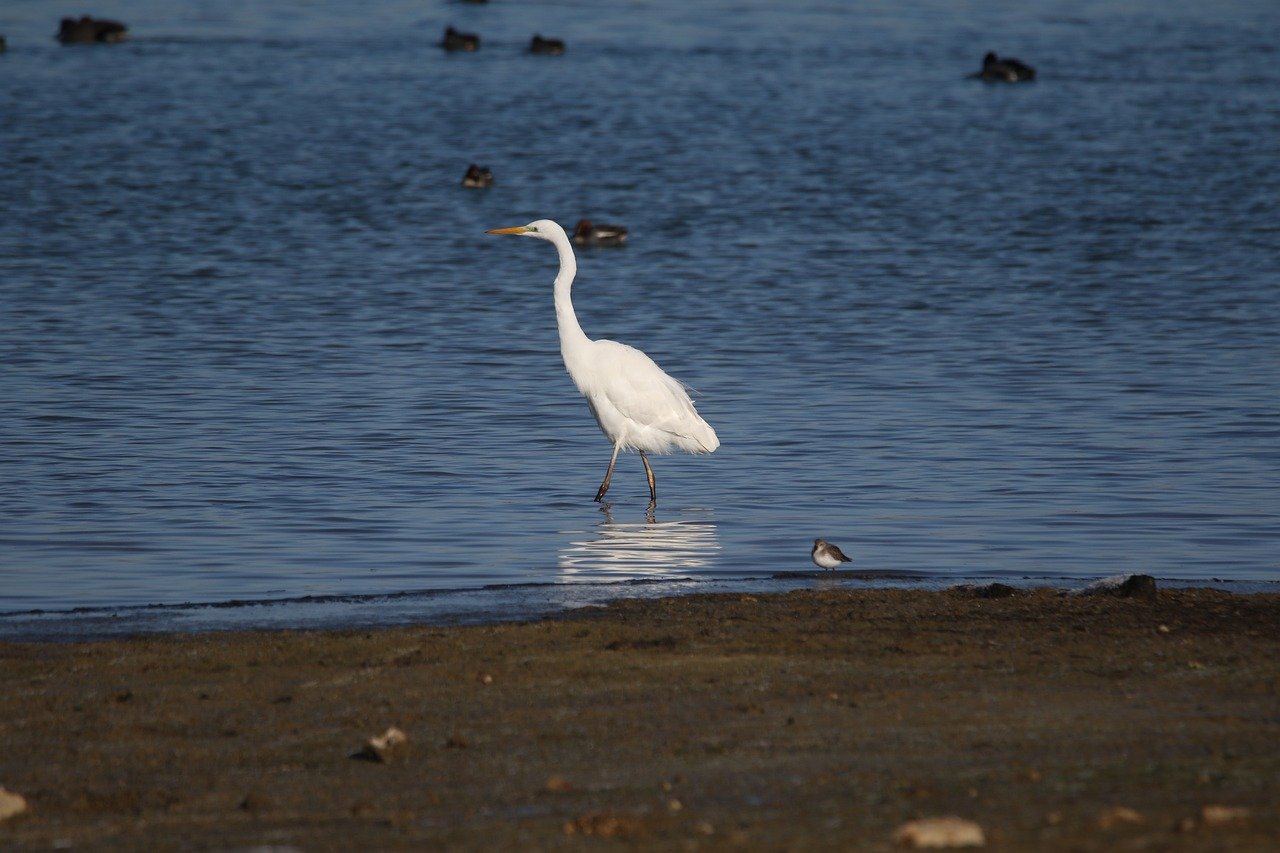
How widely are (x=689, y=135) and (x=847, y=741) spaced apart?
34254 millimetres

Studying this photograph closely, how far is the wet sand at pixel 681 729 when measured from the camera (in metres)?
4.84

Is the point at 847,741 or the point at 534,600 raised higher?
the point at 847,741

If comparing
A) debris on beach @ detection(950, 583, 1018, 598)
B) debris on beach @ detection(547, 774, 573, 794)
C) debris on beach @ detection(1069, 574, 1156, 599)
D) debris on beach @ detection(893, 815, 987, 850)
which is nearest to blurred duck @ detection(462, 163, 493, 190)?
debris on beach @ detection(950, 583, 1018, 598)

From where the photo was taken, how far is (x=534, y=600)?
8.55 metres

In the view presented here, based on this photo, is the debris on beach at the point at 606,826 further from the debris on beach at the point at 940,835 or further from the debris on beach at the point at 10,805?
the debris on beach at the point at 10,805

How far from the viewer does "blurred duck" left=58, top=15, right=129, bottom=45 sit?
53062 millimetres

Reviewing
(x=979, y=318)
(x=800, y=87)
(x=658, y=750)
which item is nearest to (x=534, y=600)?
(x=658, y=750)

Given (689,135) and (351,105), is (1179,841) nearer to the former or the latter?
(689,135)

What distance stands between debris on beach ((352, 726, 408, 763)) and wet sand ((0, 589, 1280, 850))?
0.04m

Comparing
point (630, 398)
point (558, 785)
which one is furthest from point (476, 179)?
point (558, 785)

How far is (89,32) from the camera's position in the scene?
2088 inches

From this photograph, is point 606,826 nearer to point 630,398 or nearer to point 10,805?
point 10,805

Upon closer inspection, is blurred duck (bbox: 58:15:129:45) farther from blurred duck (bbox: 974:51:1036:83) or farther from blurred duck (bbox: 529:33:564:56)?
blurred duck (bbox: 974:51:1036:83)

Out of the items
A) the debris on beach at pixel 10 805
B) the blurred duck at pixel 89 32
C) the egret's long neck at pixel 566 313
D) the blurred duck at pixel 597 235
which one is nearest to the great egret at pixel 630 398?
the egret's long neck at pixel 566 313
